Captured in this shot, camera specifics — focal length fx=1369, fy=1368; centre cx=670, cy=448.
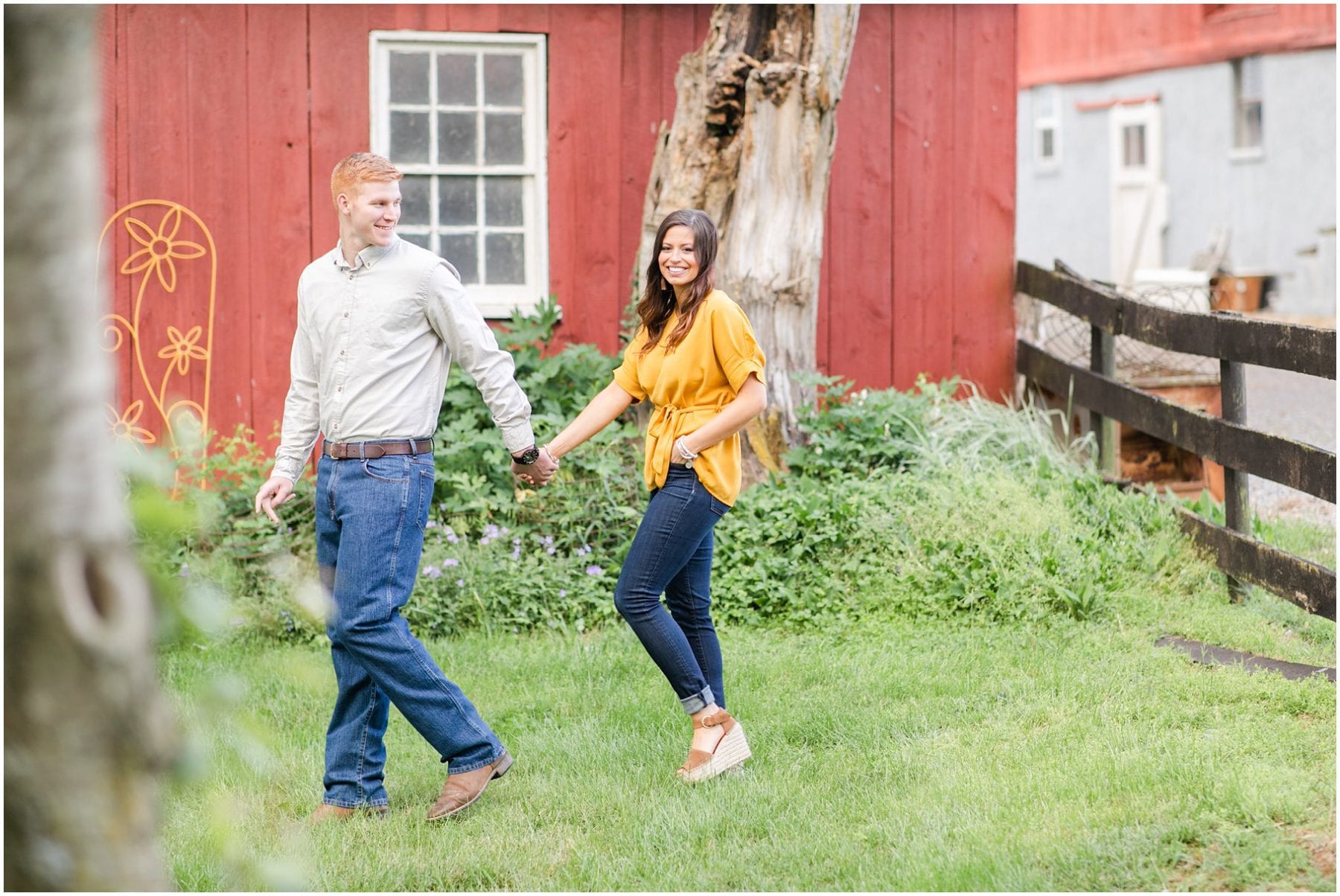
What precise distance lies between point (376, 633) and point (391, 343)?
874 mm

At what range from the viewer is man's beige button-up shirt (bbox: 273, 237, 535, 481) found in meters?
4.13

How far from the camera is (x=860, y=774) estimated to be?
14.3 ft

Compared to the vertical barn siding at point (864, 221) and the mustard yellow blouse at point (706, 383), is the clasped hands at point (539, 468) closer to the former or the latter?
the mustard yellow blouse at point (706, 383)

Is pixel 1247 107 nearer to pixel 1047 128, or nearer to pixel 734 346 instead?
pixel 1047 128

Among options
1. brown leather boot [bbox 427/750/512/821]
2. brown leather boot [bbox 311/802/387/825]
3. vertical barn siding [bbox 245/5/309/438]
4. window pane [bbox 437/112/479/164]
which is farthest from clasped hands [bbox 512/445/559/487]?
window pane [bbox 437/112/479/164]

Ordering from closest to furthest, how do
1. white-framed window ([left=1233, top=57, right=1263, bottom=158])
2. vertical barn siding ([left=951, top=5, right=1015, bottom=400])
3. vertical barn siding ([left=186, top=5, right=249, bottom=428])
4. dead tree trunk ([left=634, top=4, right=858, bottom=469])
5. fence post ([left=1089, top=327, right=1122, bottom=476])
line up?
dead tree trunk ([left=634, top=4, right=858, bottom=469]), fence post ([left=1089, top=327, right=1122, bottom=476]), vertical barn siding ([left=186, top=5, right=249, bottom=428]), vertical barn siding ([left=951, top=5, right=1015, bottom=400]), white-framed window ([left=1233, top=57, right=1263, bottom=158])

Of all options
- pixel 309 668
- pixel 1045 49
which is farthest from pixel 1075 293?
pixel 1045 49

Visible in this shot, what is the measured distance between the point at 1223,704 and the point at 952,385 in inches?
148

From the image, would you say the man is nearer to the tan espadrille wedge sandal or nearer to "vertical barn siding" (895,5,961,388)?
the tan espadrille wedge sandal

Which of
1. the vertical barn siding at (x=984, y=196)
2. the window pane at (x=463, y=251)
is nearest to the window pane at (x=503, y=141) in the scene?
the window pane at (x=463, y=251)

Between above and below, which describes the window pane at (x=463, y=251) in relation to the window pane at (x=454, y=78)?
below

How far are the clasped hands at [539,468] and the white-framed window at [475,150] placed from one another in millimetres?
4174

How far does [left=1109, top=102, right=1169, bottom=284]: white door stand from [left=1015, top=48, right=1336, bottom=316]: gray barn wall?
16 cm

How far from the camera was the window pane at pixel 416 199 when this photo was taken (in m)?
8.62
